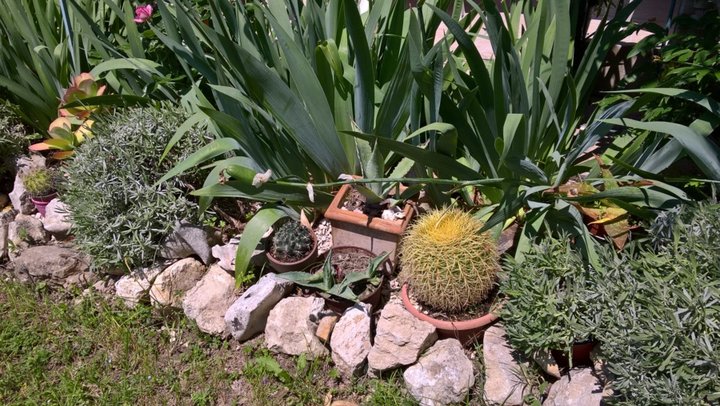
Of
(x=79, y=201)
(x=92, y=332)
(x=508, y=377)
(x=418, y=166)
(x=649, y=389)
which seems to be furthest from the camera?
(x=79, y=201)

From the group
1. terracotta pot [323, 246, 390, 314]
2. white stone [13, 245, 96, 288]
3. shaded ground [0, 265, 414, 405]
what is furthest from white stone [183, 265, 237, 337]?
white stone [13, 245, 96, 288]

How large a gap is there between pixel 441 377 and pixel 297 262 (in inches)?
31.6

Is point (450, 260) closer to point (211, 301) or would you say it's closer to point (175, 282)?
point (211, 301)

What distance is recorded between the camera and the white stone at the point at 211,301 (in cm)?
269

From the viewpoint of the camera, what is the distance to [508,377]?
2.17 meters

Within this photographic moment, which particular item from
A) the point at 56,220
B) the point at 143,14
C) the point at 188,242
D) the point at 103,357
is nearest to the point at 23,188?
the point at 56,220

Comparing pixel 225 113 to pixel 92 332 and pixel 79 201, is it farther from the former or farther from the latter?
pixel 92 332

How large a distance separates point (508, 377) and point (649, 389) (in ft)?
1.76

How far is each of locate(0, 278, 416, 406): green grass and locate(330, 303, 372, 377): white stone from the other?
56 mm

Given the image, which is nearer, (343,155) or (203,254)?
(343,155)

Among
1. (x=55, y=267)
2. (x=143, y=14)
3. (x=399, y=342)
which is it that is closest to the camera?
(x=399, y=342)

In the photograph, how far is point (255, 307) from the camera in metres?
2.56

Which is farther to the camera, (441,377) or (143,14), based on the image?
(143,14)

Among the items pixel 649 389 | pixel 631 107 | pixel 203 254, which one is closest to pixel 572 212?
pixel 631 107
